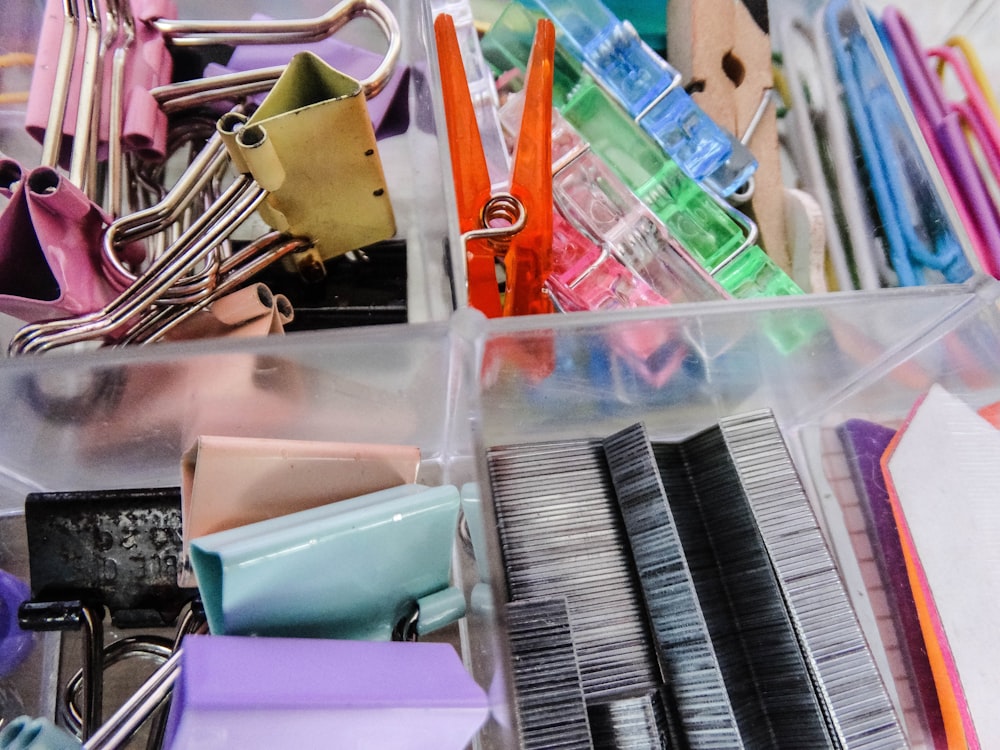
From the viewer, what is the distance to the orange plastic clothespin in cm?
63

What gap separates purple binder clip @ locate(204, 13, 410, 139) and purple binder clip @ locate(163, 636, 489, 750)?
1.63ft

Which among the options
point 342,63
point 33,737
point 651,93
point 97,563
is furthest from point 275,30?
point 33,737

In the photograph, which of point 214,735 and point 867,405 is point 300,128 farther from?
point 867,405

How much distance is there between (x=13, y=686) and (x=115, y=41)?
Result: 0.58 metres

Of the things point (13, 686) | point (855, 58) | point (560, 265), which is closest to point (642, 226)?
point (560, 265)

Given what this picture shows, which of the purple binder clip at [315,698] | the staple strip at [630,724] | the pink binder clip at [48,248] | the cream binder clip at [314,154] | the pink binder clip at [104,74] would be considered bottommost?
the staple strip at [630,724]

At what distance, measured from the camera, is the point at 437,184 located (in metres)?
0.66

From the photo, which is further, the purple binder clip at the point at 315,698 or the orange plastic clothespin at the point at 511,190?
the orange plastic clothespin at the point at 511,190

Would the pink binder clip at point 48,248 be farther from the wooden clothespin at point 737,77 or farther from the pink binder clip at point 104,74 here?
the wooden clothespin at point 737,77

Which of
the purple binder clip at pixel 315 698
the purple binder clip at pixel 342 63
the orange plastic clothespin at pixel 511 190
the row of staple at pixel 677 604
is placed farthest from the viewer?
the purple binder clip at pixel 342 63

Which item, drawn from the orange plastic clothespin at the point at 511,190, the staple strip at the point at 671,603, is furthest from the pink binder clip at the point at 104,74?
the staple strip at the point at 671,603

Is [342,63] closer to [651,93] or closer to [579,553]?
[651,93]

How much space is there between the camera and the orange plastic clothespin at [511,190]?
63 centimetres

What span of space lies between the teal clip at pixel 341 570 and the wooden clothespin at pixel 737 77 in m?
0.48
